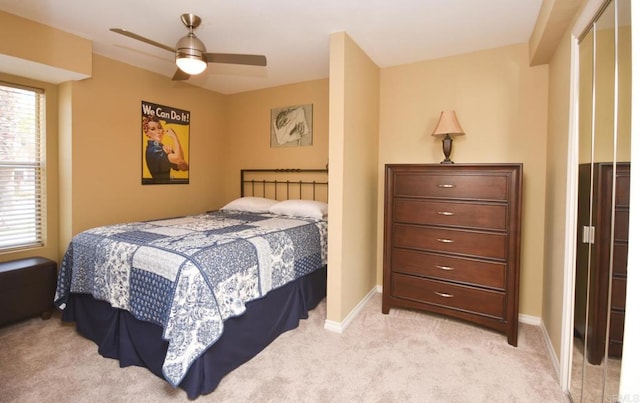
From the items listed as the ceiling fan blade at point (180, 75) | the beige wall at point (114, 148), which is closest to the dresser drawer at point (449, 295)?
the ceiling fan blade at point (180, 75)

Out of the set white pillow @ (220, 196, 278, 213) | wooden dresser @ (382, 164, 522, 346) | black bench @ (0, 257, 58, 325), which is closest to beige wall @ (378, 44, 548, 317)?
wooden dresser @ (382, 164, 522, 346)

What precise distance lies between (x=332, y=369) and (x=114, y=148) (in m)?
2.96

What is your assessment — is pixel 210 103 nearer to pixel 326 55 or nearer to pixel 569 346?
pixel 326 55

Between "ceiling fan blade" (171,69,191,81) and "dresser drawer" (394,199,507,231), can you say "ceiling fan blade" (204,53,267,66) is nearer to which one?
"ceiling fan blade" (171,69,191,81)

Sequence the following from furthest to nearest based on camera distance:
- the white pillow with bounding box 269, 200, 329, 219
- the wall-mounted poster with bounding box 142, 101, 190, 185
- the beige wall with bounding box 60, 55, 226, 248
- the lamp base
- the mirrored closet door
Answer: the wall-mounted poster with bounding box 142, 101, 190, 185 → the white pillow with bounding box 269, 200, 329, 219 → the beige wall with bounding box 60, 55, 226, 248 → the lamp base → the mirrored closet door

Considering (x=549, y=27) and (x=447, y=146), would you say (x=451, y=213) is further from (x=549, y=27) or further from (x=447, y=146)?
(x=549, y=27)

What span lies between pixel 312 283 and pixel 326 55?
216 cm

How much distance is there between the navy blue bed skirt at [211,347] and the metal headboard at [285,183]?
1367 millimetres

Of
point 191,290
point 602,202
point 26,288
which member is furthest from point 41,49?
point 602,202

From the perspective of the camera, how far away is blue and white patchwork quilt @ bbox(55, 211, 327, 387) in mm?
1734

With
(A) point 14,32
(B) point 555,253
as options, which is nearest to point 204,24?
(A) point 14,32

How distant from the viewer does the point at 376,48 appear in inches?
111

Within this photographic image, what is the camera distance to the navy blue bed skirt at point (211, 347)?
1.85 m

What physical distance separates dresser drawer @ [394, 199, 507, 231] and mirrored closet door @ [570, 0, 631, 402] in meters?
0.65
